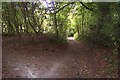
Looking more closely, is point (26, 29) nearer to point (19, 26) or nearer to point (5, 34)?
A: point (19, 26)

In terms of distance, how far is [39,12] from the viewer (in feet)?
35.1

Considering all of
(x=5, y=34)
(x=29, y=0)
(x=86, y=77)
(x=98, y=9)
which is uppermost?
(x=29, y=0)

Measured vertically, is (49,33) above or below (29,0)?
below

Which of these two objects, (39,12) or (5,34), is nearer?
(39,12)

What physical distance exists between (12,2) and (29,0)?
→ 3.09 ft

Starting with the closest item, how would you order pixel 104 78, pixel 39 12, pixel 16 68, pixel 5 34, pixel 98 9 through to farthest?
pixel 104 78 → pixel 16 68 → pixel 98 9 → pixel 39 12 → pixel 5 34

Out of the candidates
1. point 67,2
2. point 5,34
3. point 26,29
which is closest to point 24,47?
point 26,29

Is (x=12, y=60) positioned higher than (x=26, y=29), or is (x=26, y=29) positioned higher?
(x=26, y=29)

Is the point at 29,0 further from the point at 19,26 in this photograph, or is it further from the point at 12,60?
the point at 12,60

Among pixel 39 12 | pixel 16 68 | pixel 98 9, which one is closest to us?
pixel 16 68

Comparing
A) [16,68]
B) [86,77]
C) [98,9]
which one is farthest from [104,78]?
[98,9]

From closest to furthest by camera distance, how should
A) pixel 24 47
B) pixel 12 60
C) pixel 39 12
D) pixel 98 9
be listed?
1. pixel 12 60
2. pixel 98 9
3. pixel 24 47
4. pixel 39 12

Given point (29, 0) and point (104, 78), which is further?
point (29, 0)

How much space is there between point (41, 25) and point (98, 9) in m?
3.86
